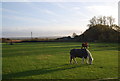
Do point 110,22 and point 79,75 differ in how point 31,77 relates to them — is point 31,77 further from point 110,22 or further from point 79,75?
point 110,22

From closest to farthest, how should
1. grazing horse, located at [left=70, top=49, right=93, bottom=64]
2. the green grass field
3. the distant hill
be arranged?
the green grass field → grazing horse, located at [left=70, top=49, right=93, bottom=64] → the distant hill

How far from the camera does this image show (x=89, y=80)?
705 centimetres

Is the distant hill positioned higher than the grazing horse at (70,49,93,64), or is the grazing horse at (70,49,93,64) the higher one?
the distant hill

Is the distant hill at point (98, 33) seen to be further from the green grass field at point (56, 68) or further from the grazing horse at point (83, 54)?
the grazing horse at point (83, 54)

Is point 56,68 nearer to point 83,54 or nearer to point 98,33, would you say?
point 83,54

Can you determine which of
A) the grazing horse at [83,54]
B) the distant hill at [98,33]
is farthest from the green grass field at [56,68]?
the distant hill at [98,33]

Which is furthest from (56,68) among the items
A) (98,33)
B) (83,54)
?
(98,33)

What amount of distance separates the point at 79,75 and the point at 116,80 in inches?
84.5

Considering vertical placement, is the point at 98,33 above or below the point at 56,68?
above

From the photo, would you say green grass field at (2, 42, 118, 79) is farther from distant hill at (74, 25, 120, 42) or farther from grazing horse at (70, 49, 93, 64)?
distant hill at (74, 25, 120, 42)

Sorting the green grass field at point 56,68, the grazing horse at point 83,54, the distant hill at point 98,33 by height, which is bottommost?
the green grass field at point 56,68

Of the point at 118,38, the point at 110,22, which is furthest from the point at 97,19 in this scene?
the point at 118,38

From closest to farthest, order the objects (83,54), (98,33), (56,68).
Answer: (56,68) → (83,54) → (98,33)

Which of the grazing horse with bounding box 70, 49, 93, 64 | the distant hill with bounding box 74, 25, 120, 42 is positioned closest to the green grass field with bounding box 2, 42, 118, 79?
the grazing horse with bounding box 70, 49, 93, 64
